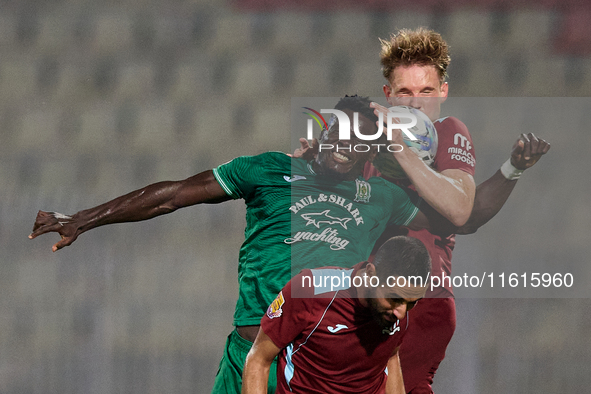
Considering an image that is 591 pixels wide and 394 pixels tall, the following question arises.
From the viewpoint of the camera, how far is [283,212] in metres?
2.30

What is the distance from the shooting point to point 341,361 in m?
1.90

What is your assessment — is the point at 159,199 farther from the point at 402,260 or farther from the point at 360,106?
the point at 402,260

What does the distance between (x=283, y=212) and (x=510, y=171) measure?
0.88m

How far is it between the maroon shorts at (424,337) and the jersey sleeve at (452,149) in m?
0.52

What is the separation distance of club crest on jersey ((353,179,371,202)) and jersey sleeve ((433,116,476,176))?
9.8 inches

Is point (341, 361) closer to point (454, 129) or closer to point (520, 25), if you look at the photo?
point (454, 129)

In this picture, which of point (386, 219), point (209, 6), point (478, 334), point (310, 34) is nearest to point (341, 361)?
point (386, 219)

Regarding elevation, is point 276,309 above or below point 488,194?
below

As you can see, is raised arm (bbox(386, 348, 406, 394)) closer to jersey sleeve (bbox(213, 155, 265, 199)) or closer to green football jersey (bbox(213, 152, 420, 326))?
green football jersey (bbox(213, 152, 420, 326))

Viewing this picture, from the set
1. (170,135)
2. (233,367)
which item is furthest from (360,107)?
(170,135)

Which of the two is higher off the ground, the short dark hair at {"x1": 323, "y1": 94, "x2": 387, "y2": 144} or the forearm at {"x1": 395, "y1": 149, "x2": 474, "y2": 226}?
the short dark hair at {"x1": 323, "y1": 94, "x2": 387, "y2": 144}

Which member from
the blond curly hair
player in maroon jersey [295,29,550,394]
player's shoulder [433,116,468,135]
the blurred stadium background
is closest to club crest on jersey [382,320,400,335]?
player in maroon jersey [295,29,550,394]

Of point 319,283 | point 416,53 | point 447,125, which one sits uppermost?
point 416,53

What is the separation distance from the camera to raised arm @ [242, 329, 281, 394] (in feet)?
6.06
